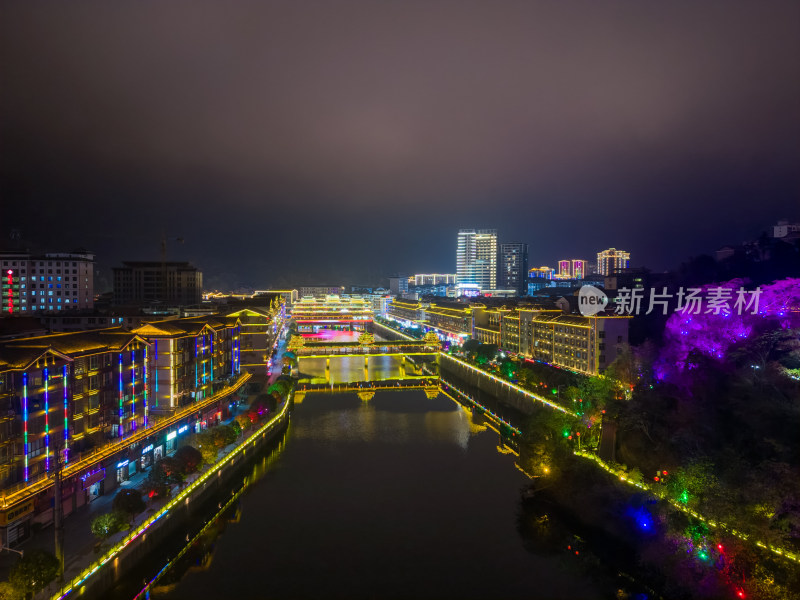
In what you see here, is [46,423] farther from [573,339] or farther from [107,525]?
[573,339]

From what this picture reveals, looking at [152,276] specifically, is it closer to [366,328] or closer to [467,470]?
[366,328]

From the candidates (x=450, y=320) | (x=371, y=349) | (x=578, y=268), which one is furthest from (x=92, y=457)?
(x=578, y=268)

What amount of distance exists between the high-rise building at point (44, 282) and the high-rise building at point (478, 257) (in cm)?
5100

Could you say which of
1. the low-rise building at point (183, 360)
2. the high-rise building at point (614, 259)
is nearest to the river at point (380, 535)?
the low-rise building at point (183, 360)

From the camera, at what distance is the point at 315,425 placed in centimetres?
1689

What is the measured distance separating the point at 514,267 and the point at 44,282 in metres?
56.2

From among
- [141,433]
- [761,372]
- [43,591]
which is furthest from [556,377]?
[43,591]

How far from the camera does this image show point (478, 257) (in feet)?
237

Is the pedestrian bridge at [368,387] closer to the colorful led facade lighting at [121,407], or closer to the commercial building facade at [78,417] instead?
the commercial building facade at [78,417]

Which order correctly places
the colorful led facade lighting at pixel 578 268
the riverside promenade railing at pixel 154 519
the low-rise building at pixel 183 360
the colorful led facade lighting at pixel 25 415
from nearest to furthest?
the riverside promenade railing at pixel 154 519, the colorful led facade lighting at pixel 25 415, the low-rise building at pixel 183 360, the colorful led facade lighting at pixel 578 268

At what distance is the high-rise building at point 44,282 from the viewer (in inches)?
916

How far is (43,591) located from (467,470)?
899 cm

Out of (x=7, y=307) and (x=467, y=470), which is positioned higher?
(x=7, y=307)

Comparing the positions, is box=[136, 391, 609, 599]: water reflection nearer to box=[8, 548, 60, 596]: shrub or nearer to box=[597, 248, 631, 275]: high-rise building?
box=[8, 548, 60, 596]: shrub
